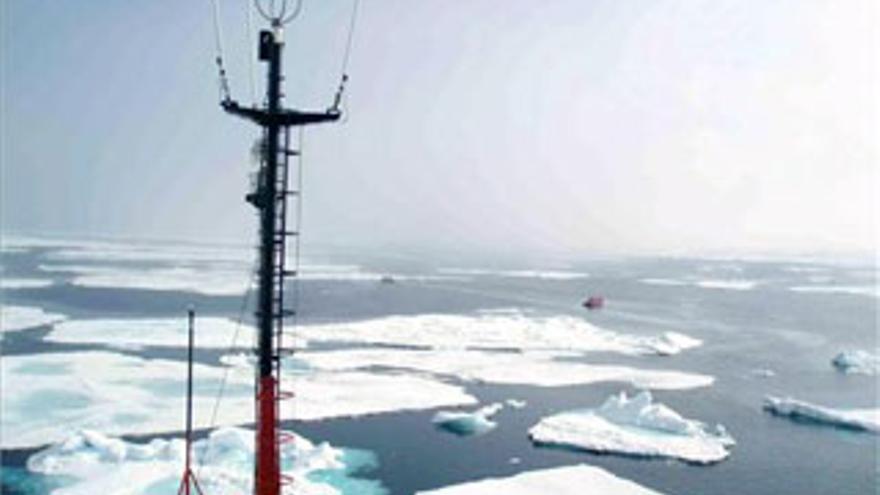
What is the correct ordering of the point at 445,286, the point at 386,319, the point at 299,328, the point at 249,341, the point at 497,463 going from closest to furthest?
the point at 497,463 < the point at 249,341 < the point at 299,328 < the point at 386,319 < the point at 445,286

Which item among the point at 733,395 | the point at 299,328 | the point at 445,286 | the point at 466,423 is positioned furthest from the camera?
the point at 445,286

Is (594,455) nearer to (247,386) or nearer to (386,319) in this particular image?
(247,386)

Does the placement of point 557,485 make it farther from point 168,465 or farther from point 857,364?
Answer: point 857,364

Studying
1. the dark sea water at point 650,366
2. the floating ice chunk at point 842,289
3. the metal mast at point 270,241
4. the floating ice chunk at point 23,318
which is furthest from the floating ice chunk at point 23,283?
the metal mast at point 270,241

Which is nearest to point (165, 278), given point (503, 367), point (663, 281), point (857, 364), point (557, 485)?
point (663, 281)

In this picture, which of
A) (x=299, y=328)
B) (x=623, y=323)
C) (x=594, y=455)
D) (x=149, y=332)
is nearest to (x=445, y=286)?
(x=623, y=323)

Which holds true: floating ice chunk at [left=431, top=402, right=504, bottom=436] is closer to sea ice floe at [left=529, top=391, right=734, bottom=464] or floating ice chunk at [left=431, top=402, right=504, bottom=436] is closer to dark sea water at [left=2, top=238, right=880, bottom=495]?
dark sea water at [left=2, top=238, right=880, bottom=495]

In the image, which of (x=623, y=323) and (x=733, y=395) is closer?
(x=733, y=395)
